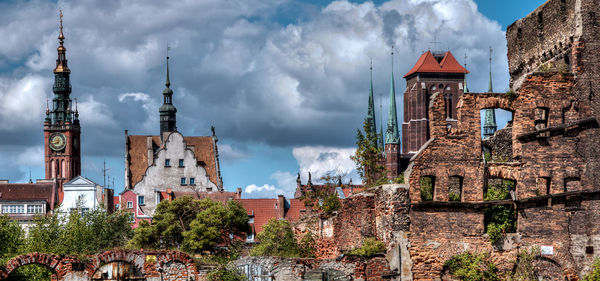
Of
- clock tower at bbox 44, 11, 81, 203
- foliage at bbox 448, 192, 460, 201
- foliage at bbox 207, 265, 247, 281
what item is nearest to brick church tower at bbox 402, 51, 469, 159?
clock tower at bbox 44, 11, 81, 203

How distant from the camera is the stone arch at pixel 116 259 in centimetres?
2838

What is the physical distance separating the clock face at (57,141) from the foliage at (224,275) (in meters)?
109

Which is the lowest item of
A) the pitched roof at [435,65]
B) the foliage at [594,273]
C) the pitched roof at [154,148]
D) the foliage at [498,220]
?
the foliage at [594,273]

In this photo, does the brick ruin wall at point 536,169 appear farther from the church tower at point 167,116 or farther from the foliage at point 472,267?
the church tower at point 167,116

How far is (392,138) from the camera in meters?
155

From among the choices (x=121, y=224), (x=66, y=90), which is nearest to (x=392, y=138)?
(x=66, y=90)

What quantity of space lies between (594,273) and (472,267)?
13.6 feet

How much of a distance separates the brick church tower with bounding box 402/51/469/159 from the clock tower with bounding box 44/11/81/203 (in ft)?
201

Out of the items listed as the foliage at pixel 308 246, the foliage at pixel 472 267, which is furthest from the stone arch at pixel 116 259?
the foliage at pixel 472 267

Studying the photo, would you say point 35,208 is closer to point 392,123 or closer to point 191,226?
point 191,226

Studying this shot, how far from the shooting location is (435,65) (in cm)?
15638

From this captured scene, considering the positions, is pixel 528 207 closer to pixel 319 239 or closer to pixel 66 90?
pixel 319 239

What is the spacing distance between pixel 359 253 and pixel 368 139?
12.9 m

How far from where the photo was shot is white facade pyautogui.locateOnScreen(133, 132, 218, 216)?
275 feet
